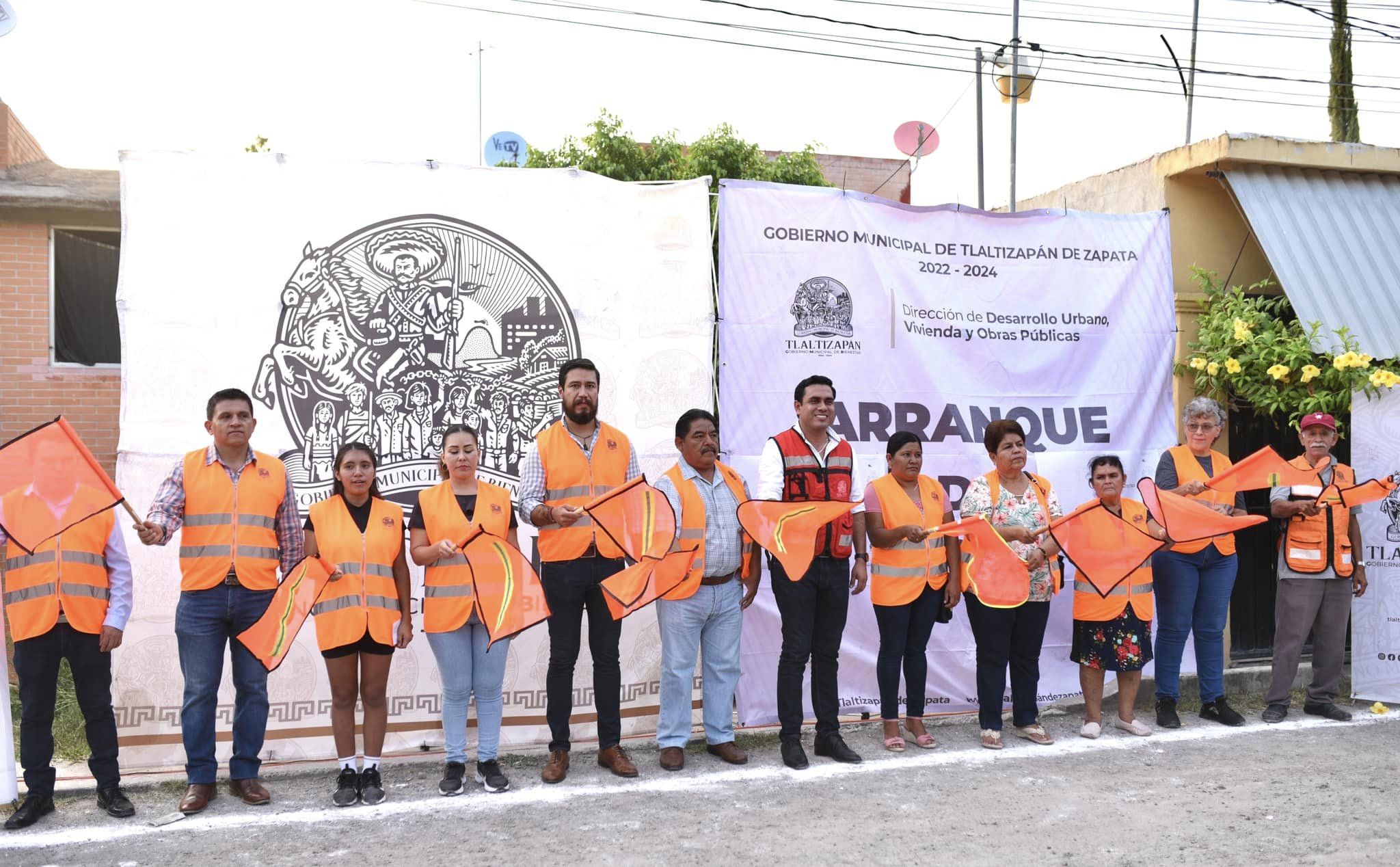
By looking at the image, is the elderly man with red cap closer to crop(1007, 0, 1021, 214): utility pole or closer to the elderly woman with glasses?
the elderly woman with glasses

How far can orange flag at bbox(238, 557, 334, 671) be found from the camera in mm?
4844

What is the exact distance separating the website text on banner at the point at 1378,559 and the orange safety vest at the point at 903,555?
3163 mm

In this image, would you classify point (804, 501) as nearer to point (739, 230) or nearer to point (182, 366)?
point (739, 230)

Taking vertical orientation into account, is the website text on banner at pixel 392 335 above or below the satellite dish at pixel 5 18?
below

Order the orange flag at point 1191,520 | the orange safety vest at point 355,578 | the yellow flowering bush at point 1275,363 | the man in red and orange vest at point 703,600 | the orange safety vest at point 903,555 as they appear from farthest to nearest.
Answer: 1. the yellow flowering bush at point 1275,363
2. the orange flag at point 1191,520
3. the orange safety vest at point 903,555
4. the man in red and orange vest at point 703,600
5. the orange safety vest at point 355,578

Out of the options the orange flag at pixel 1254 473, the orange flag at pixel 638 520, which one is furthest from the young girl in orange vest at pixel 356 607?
the orange flag at pixel 1254 473

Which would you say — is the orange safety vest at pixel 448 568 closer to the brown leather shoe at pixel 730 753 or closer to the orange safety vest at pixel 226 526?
the orange safety vest at pixel 226 526

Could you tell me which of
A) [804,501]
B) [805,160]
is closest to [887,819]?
[804,501]

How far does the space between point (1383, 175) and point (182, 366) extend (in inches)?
331

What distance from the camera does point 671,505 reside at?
539cm

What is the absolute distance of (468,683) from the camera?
514 cm

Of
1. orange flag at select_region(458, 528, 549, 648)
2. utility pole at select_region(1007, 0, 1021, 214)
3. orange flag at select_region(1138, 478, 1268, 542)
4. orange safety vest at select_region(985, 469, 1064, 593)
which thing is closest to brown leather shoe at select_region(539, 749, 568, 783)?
orange flag at select_region(458, 528, 549, 648)

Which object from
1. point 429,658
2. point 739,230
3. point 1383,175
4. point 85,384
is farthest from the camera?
point 85,384

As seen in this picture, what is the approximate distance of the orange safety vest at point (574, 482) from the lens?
17.2 ft
